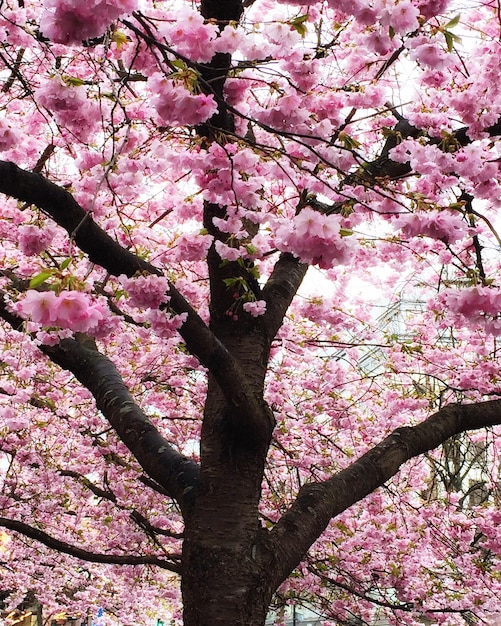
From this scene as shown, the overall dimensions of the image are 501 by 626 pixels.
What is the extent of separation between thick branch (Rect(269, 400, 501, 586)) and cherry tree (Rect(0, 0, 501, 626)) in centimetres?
1

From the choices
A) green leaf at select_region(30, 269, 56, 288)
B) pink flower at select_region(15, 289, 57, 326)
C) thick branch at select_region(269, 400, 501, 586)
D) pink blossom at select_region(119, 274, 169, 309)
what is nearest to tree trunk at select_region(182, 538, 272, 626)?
thick branch at select_region(269, 400, 501, 586)

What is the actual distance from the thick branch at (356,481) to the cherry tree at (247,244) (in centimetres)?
1

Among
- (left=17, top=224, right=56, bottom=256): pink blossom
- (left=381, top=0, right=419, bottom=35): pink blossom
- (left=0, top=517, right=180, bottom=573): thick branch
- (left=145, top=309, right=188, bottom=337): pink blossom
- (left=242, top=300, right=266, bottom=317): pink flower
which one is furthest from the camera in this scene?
(left=0, top=517, right=180, bottom=573): thick branch

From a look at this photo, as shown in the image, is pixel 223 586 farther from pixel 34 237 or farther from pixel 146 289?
pixel 34 237

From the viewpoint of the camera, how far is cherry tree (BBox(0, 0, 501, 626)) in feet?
7.52

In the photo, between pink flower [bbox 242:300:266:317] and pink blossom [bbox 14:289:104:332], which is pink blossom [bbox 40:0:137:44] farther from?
pink flower [bbox 242:300:266:317]

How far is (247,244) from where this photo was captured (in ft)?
9.70

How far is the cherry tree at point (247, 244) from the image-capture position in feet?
7.52

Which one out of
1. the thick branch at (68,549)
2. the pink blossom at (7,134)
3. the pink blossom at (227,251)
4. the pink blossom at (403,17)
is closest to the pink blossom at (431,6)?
the pink blossom at (403,17)

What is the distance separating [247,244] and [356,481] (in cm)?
139

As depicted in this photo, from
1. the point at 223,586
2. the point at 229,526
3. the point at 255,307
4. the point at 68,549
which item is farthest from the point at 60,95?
the point at 68,549

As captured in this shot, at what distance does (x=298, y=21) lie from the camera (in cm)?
217

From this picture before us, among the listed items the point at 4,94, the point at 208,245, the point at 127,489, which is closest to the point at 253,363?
the point at 208,245

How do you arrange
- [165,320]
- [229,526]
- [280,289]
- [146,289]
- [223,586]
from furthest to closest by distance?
[280,289], [229,526], [223,586], [165,320], [146,289]
